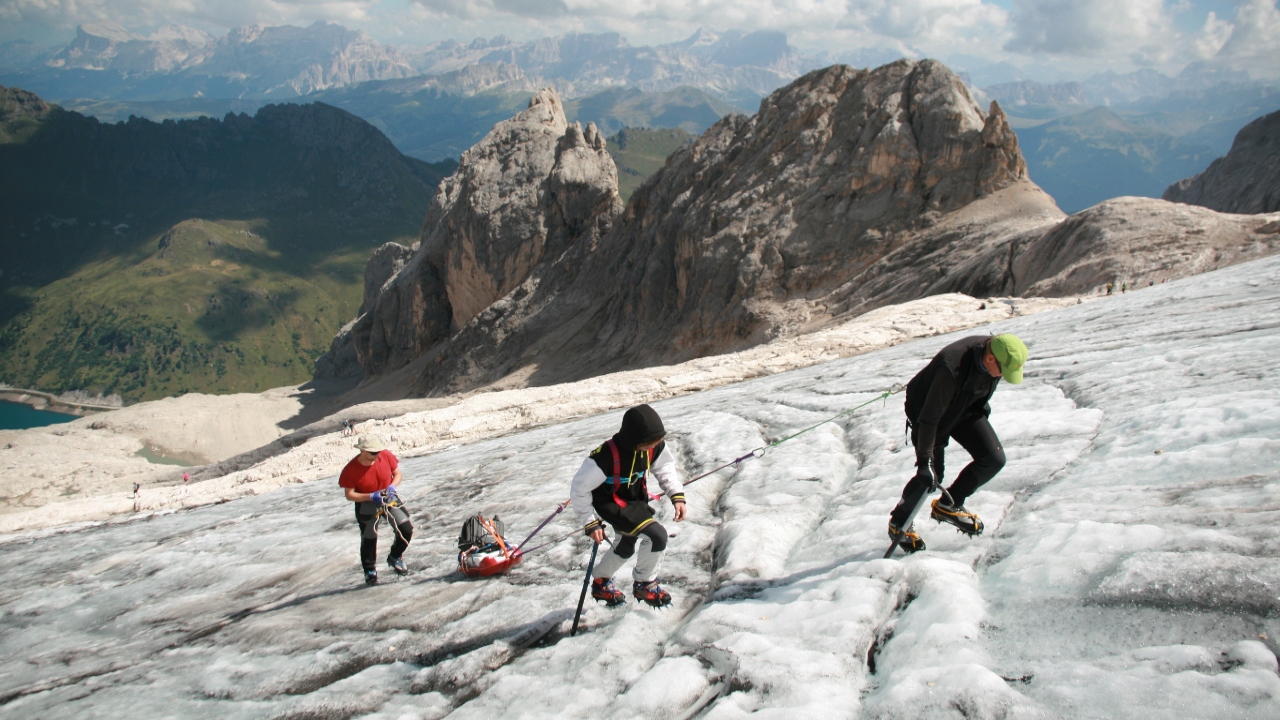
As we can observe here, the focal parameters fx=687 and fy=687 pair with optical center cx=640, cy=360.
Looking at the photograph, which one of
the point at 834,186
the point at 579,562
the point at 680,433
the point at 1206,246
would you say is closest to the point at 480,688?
the point at 579,562

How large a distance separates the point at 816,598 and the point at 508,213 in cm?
5635

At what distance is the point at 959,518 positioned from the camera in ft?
19.5

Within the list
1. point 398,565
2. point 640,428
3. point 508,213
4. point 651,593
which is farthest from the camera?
point 508,213

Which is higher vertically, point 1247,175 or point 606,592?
point 1247,175

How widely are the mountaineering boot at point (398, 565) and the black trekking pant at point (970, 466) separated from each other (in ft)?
18.8

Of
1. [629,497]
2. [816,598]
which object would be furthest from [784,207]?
[816,598]

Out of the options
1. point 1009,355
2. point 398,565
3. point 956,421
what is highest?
point 1009,355

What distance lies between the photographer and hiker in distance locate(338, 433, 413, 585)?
26.5ft

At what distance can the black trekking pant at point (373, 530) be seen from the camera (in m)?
8.05

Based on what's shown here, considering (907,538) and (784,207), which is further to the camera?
(784,207)

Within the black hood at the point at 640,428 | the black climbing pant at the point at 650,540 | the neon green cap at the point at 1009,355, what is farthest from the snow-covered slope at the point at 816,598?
the black hood at the point at 640,428

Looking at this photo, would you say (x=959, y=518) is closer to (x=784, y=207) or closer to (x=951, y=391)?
(x=951, y=391)

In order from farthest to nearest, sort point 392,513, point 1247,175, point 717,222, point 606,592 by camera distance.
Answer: point 1247,175, point 717,222, point 392,513, point 606,592

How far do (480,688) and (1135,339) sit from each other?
11.7 metres
